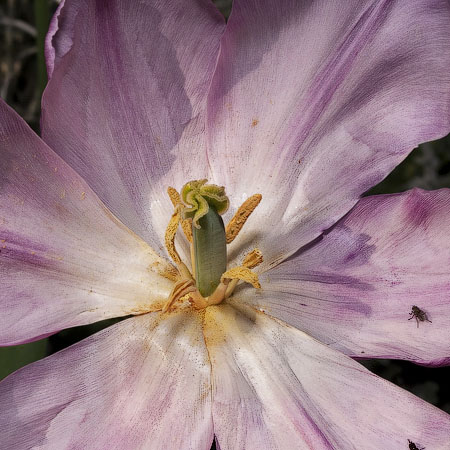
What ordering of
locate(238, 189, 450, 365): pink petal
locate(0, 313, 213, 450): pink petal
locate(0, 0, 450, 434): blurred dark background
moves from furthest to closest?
locate(0, 0, 450, 434): blurred dark background < locate(238, 189, 450, 365): pink petal < locate(0, 313, 213, 450): pink petal

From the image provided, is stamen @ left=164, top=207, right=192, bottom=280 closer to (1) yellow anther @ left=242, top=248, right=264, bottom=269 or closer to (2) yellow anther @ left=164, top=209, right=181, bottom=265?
(2) yellow anther @ left=164, top=209, right=181, bottom=265

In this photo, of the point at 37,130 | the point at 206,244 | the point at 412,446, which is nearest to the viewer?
the point at 412,446

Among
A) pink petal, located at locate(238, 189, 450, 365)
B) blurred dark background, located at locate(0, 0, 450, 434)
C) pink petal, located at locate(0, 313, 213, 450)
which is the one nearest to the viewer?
pink petal, located at locate(0, 313, 213, 450)

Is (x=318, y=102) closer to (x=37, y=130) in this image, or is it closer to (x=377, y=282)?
(x=377, y=282)

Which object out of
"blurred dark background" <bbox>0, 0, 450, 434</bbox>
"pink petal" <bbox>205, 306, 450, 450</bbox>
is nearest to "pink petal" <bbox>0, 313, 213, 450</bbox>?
"pink petal" <bbox>205, 306, 450, 450</bbox>

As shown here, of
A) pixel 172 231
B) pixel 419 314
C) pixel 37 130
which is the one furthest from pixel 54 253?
pixel 37 130

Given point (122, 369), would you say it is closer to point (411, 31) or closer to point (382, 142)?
point (382, 142)

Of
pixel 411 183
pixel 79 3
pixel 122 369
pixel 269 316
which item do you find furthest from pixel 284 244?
pixel 411 183
